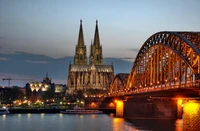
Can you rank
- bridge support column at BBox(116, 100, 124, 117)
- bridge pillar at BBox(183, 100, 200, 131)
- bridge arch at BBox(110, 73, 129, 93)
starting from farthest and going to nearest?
bridge arch at BBox(110, 73, 129, 93) < bridge support column at BBox(116, 100, 124, 117) < bridge pillar at BBox(183, 100, 200, 131)

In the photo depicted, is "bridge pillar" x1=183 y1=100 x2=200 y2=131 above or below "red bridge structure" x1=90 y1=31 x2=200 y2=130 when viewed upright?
below

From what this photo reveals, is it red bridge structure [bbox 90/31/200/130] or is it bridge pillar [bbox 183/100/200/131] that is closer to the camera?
bridge pillar [bbox 183/100/200/131]

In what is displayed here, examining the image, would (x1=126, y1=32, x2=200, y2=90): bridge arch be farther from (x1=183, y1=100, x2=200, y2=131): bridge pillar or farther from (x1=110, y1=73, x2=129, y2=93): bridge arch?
(x1=110, y1=73, x2=129, y2=93): bridge arch

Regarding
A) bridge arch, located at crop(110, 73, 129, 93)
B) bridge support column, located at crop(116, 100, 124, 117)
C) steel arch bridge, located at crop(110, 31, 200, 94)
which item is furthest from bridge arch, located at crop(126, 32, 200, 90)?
bridge arch, located at crop(110, 73, 129, 93)

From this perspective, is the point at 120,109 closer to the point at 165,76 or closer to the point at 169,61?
the point at 165,76

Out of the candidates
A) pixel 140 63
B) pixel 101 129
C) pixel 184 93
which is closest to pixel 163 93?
pixel 184 93

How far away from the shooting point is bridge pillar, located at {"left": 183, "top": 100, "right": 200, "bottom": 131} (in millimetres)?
64488

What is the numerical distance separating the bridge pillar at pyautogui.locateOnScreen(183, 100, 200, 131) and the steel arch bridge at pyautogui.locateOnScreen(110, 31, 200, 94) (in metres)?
3.48

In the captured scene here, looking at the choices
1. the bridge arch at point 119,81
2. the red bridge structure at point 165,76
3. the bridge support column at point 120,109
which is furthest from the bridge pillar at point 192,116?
the bridge arch at point 119,81

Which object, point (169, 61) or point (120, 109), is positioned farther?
point (120, 109)

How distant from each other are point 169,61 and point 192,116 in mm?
17192

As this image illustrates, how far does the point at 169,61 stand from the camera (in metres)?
80.9

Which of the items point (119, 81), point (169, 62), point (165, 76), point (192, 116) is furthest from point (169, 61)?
point (119, 81)

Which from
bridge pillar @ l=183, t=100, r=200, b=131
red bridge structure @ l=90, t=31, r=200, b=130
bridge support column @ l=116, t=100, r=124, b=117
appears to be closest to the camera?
bridge pillar @ l=183, t=100, r=200, b=131
